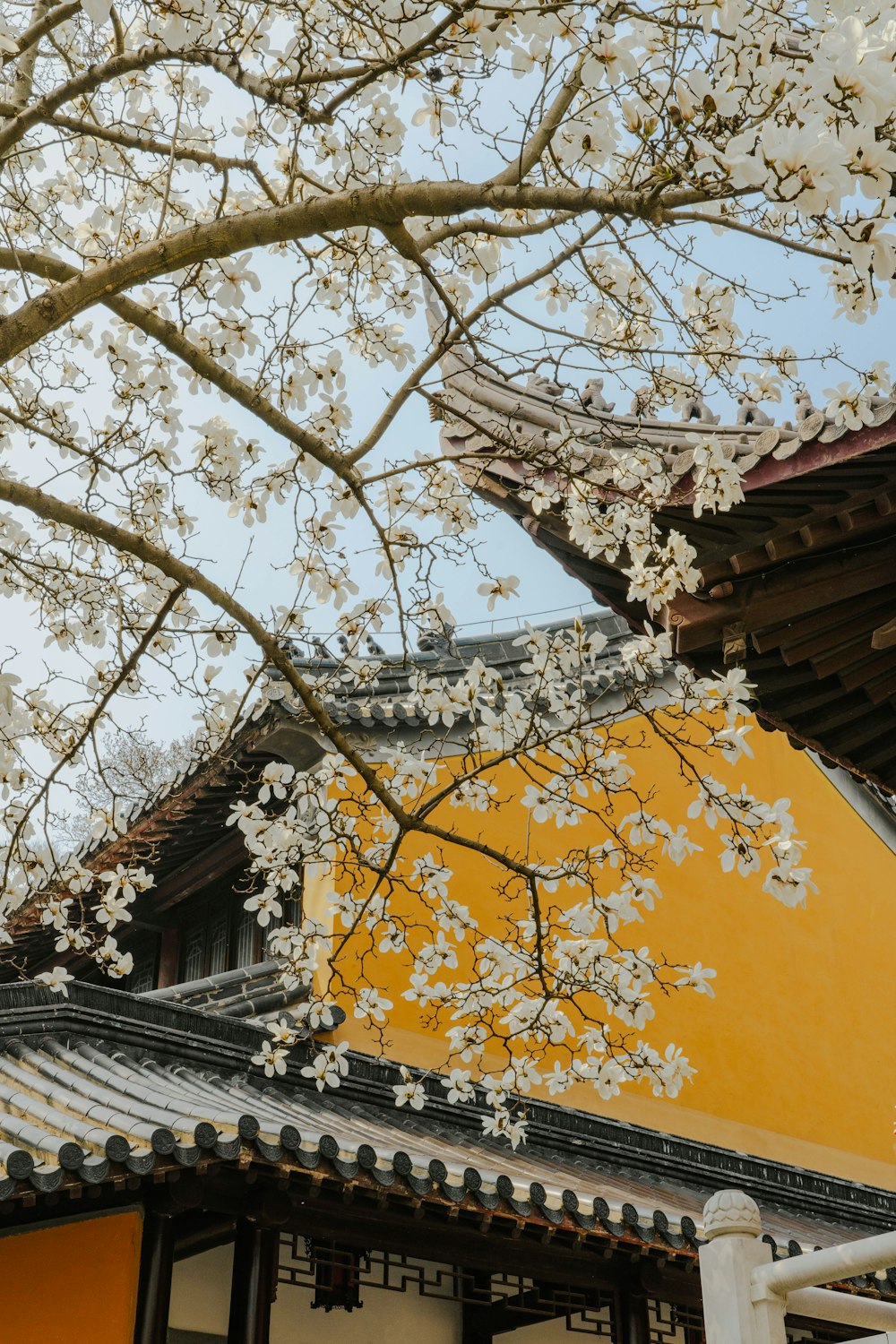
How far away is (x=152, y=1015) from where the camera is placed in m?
6.49

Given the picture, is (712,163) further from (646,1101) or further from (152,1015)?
(646,1101)

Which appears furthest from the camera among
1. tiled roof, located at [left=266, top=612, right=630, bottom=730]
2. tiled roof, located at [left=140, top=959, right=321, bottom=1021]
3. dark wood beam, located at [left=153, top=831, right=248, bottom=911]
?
dark wood beam, located at [left=153, top=831, right=248, bottom=911]

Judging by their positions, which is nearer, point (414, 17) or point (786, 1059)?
point (414, 17)

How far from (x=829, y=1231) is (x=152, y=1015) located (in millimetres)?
3942

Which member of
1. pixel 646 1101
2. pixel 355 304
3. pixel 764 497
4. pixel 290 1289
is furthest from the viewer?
pixel 646 1101

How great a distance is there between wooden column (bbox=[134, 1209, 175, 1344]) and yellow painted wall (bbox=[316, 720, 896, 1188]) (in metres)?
3.67

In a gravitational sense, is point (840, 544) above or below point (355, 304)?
below

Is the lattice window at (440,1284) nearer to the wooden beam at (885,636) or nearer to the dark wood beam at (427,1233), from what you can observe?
the dark wood beam at (427,1233)

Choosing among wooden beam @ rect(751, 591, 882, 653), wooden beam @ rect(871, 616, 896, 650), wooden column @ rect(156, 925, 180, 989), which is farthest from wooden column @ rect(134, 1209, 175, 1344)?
wooden column @ rect(156, 925, 180, 989)

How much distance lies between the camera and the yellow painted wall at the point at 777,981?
8867mm

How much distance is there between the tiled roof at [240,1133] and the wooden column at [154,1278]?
38cm

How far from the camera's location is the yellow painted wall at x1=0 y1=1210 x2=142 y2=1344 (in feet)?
15.5

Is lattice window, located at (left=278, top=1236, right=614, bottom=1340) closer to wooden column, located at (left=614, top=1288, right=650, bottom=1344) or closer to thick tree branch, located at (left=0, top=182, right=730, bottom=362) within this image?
wooden column, located at (left=614, top=1288, right=650, bottom=1344)

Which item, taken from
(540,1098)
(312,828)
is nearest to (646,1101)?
(540,1098)
